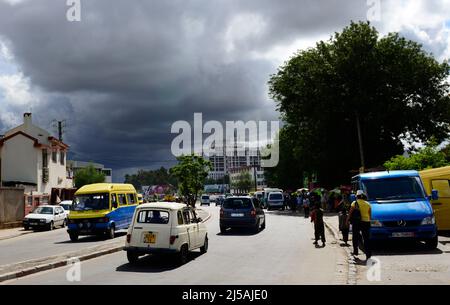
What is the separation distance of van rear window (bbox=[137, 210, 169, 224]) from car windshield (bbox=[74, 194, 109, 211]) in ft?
30.6

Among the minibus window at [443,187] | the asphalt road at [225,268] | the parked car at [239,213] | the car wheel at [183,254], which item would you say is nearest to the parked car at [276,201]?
the parked car at [239,213]

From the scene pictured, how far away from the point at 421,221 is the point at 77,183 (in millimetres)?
100601

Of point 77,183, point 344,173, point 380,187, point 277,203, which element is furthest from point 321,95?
point 77,183

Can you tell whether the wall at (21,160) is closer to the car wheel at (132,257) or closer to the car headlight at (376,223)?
the car wheel at (132,257)

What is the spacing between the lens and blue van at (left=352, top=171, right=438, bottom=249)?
567 inches

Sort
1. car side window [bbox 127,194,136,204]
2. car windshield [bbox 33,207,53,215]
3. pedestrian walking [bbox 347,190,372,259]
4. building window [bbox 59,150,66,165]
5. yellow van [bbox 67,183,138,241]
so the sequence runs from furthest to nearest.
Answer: building window [bbox 59,150,66,165] < car windshield [bbox 33,207,53,215] < car side window [bbox 127,194,136,204] < yellow van [bbox 67,183,138,241] < pedestrian walking [bbox 347,190,372,259]

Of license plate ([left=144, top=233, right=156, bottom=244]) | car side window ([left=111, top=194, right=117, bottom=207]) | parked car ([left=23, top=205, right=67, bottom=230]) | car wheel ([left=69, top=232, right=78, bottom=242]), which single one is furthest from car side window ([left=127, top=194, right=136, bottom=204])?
license plate ([left=144, top=233, right=156, bottom=244])

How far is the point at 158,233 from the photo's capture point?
531 inches

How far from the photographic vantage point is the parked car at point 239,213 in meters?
24.2

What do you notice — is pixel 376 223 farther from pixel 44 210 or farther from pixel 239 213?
pixel 44 210

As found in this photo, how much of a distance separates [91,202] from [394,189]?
13194mm

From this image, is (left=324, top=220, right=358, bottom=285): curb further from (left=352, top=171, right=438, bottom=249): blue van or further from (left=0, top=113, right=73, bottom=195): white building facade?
(left=0, top=113, right=73, bottom=195): white building facade

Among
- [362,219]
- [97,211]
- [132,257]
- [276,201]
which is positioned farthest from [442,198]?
[276,201]
